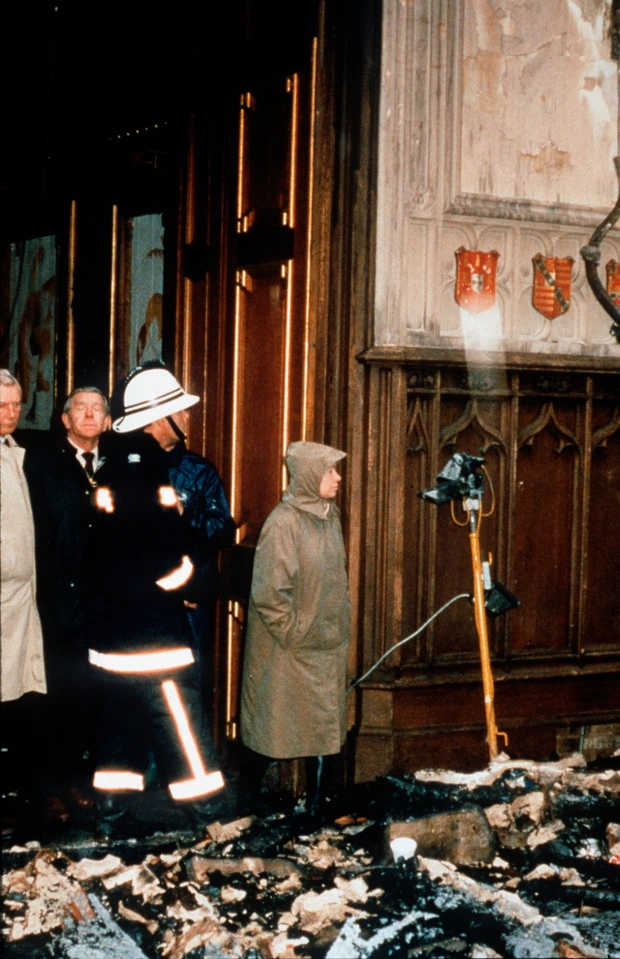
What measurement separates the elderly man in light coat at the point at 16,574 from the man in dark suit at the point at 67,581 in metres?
0.08

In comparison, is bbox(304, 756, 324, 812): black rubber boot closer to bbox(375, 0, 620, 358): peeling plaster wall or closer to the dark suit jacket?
the dark suit jacket

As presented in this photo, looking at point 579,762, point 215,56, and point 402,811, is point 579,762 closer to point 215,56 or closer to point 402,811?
point 402,811

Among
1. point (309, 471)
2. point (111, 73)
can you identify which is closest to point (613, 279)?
point (309, 471)

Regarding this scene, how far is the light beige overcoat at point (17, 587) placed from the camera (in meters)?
5.45

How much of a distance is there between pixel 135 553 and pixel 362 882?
75.9 inches

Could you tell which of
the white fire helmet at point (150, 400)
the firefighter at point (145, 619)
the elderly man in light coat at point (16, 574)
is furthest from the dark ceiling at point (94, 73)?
the firefighter at point (145, 619)

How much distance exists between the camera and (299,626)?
576cm

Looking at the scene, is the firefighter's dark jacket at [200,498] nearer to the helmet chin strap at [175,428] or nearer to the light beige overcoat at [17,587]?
the helmet chin strap at [175,428]

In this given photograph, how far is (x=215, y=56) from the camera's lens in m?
7.12

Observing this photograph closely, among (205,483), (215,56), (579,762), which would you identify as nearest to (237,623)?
(205,483)

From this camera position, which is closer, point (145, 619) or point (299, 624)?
point (145, 619)

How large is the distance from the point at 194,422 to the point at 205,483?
1175mm

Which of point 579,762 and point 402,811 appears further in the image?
point 579,762

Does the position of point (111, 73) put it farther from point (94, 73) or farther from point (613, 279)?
point (613, 279)
